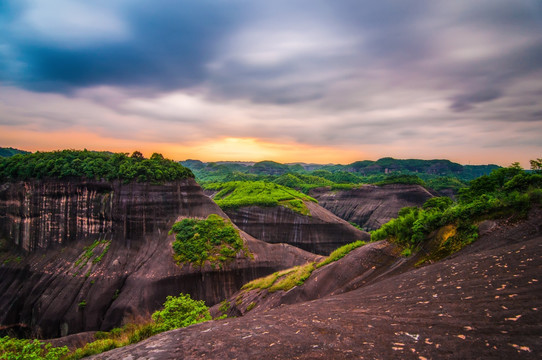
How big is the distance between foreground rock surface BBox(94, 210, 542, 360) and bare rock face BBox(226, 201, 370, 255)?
41031mm

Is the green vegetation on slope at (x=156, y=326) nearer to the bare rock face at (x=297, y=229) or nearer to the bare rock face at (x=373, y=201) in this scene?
the bare rock face at (x=297, y=229)

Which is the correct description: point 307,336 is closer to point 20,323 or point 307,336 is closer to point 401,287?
point 401,287

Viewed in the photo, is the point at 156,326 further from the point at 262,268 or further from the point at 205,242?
the point at 262,268

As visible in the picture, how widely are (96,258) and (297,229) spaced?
33.1m

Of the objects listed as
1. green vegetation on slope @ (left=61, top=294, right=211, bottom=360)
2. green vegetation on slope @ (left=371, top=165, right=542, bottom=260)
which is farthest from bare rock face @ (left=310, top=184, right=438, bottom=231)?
green vegetation on slope @ (left=61, top=294, right=211, bottom=360)

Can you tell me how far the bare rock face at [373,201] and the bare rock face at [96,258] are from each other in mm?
45872

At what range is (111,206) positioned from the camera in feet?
106

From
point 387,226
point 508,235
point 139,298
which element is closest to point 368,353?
point 508,235

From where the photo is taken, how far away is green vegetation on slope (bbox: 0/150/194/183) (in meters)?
32.6

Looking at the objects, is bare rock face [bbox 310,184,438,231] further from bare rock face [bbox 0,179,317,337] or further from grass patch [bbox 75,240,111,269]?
grass patch [bbox 75,240,111,269]

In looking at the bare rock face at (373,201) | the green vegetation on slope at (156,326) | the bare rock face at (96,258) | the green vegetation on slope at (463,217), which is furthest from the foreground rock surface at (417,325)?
the bare rock face at (373,201)

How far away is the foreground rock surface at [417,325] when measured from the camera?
506 centimetres

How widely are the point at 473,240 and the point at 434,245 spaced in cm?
173

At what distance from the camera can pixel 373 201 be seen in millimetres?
78812
